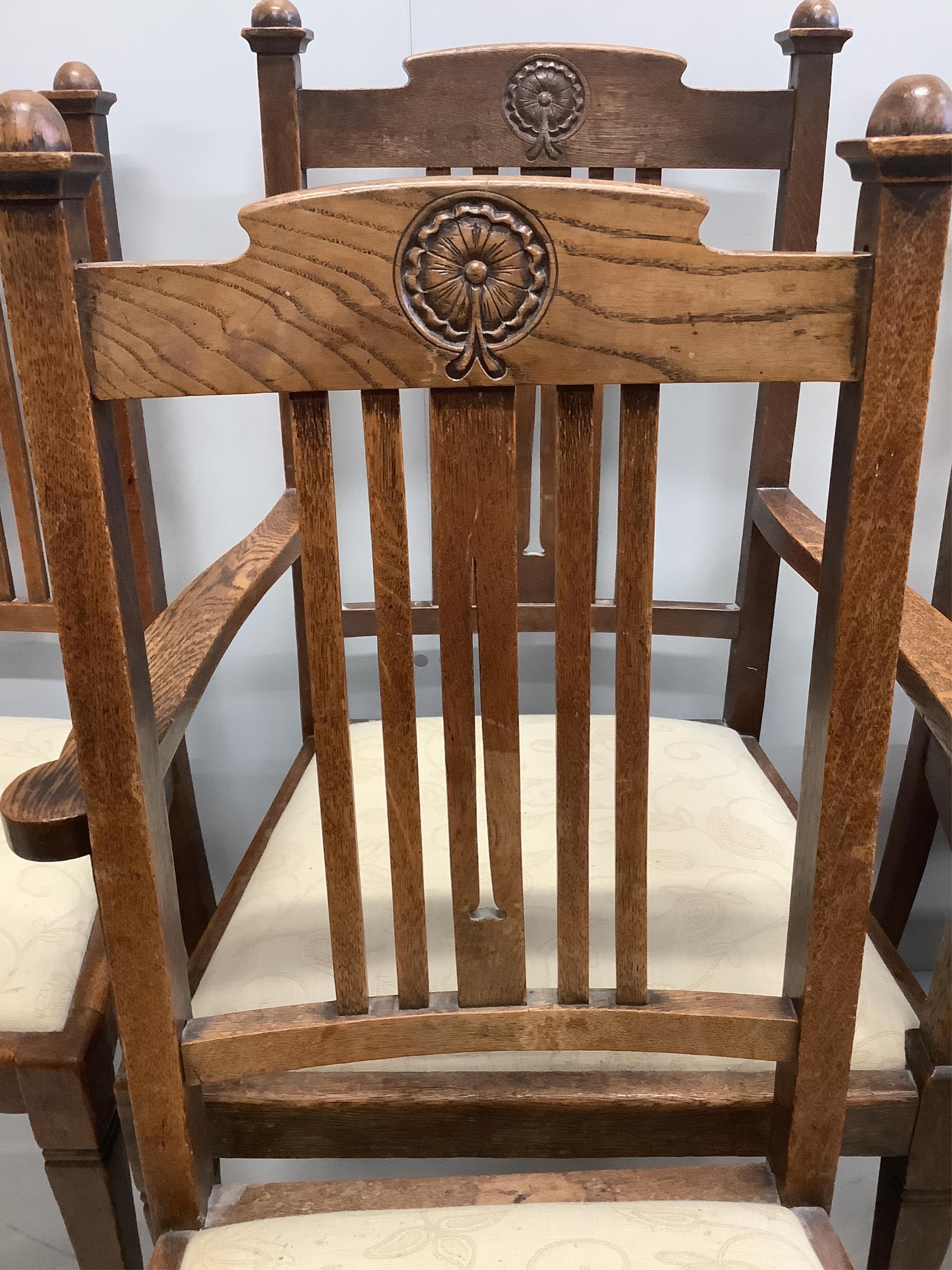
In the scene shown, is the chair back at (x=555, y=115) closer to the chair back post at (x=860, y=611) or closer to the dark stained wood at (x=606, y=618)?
the dark stained wood at (x=606, y=618)

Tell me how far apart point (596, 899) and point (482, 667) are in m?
0.35

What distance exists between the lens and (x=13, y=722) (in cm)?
112

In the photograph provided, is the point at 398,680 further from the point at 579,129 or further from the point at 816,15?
the point at 816,15

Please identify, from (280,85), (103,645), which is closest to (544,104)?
(280,85)

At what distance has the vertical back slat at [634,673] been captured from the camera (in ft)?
1.55

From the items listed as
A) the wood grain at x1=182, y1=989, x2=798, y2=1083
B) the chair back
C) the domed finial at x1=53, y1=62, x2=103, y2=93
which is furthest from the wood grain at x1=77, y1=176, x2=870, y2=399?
the domed finial at x1=53, y1=62, x2=103, y2=93

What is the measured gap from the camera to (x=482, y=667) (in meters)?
0.53

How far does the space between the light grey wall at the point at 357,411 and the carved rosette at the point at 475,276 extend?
1.89 feet

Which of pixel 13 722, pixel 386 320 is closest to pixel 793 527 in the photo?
pixel 386 320

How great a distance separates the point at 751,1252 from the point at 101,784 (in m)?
0.45

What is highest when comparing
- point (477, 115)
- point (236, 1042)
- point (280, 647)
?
point (477, 115)

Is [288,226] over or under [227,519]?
over

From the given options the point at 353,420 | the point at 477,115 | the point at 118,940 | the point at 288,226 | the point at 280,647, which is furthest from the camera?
the point at 280,647

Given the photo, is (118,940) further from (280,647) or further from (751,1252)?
(280,647)
